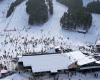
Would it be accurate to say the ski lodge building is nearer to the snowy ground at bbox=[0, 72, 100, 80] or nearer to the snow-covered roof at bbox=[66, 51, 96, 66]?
the snow-covered roof at bbox=[66, 51, 96, 66]

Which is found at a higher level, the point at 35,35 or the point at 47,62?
the point at 35,35

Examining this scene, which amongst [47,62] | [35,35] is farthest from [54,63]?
[35,35]

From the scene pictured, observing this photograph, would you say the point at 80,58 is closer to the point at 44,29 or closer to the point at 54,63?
the point at 54,63

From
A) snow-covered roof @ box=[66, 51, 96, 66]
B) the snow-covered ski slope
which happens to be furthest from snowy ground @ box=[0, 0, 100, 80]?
snow-covered roof @ box=[66, 51, 96, 66]

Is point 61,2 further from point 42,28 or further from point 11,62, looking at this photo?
point 11,62

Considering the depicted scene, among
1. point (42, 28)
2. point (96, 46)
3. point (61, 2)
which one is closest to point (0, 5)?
point (61, 2)
